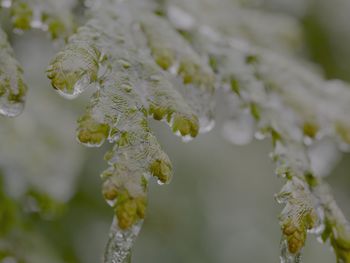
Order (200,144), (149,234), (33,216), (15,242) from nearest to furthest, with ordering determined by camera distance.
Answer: (15,242) → (33,216) → (149,234) → (200,144)

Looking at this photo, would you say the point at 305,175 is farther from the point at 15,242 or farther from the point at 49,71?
the point at 15,242

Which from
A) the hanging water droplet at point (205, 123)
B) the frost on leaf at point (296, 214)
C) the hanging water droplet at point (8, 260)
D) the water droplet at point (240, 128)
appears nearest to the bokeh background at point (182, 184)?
the hanging water droplet at point (8, 260)

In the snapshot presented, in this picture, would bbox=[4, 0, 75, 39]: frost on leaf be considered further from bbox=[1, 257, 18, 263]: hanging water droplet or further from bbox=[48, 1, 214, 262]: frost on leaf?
bbox=[1, 257, 18, 263]: hanging water droplet

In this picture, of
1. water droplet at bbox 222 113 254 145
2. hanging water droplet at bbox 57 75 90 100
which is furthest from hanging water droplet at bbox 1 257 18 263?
hanging water droplet at bbox 57 75 90 100

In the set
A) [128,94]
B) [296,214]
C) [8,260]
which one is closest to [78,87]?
[128,94]

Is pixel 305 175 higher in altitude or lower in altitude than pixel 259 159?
higher

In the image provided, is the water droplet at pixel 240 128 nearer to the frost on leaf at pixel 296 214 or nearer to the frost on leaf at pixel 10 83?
the frost on leaf at pixel 296 214

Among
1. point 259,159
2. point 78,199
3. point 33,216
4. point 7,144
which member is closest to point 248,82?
point 7,144
